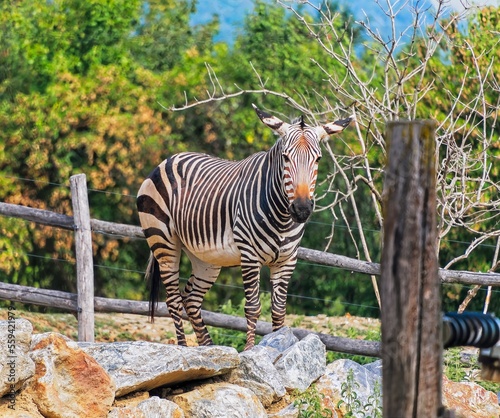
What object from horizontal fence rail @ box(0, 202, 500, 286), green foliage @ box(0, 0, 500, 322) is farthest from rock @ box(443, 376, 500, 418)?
green foliage @ box(0, 0, 500, 322)

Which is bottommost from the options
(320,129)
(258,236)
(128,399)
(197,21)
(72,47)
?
(128,399)

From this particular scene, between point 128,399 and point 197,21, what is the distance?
1329cm

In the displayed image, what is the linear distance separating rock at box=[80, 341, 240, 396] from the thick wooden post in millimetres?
2997

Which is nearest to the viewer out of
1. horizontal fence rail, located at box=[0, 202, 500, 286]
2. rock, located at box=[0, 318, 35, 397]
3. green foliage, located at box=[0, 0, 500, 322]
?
rock, located at box=[0, 318, 35, 397]

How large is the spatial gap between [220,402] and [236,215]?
1822 mm

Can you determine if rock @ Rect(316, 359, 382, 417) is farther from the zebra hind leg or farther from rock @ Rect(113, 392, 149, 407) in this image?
the zebra hind leg

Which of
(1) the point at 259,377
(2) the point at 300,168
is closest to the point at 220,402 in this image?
(1) the point at 259,377

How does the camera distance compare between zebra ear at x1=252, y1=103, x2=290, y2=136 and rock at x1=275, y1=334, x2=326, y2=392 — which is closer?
rock at x1=275, y1=334, x2=326, y2=392

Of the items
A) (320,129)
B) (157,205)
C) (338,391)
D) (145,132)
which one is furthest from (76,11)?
(338,391)

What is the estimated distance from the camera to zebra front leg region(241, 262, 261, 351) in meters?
8.30

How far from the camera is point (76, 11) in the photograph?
15711 millimetres

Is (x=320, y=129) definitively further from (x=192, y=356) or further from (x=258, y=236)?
(x=192, y=356)

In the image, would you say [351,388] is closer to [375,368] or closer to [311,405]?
[311,405]

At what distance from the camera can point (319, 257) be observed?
926cm
